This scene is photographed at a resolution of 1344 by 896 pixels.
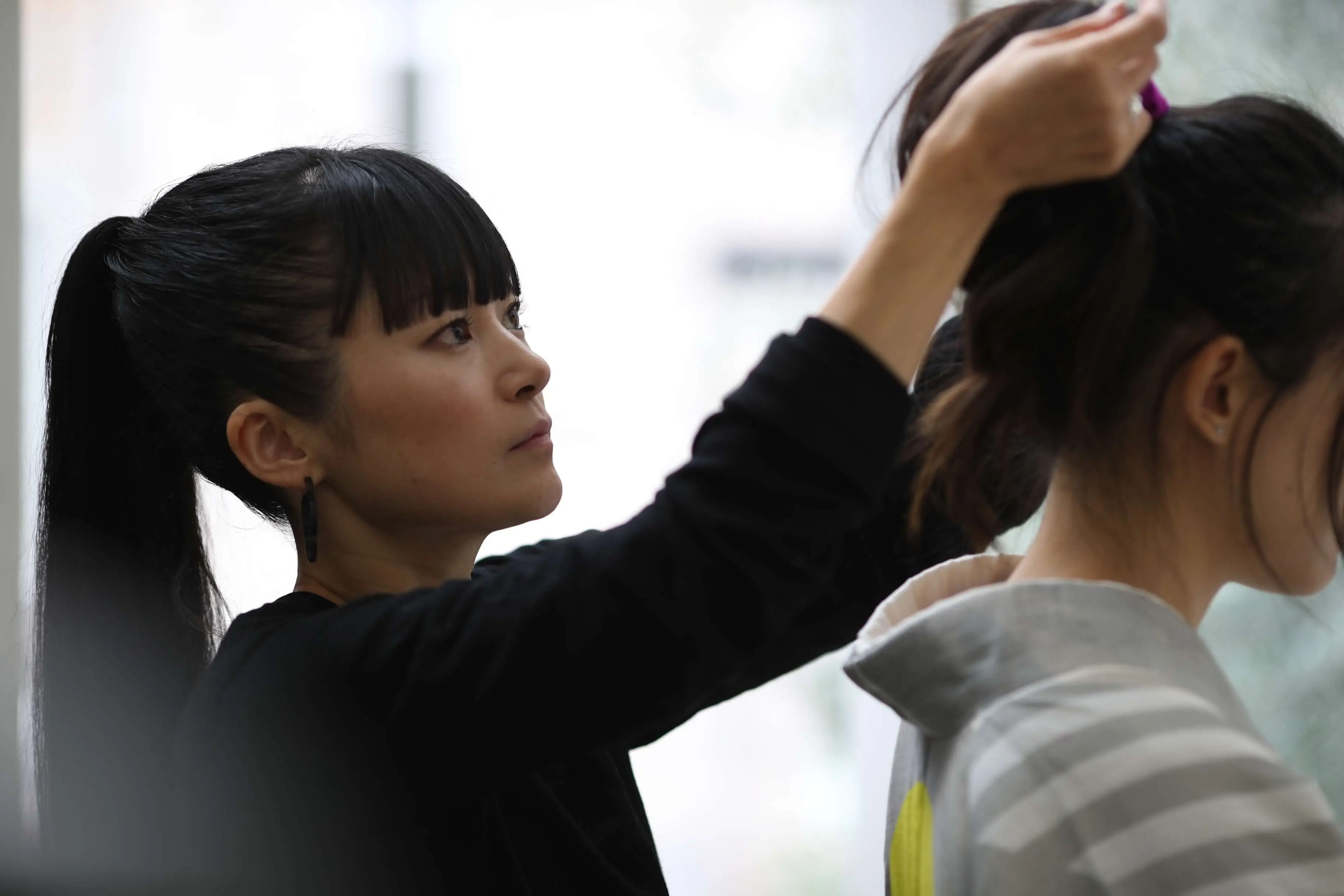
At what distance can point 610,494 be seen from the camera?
6.10 feet

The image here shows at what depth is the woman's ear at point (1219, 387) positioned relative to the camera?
623mm

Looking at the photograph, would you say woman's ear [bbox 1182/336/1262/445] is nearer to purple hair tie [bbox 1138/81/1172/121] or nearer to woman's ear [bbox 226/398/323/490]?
purple hair tie [bbox 1138/81/1172/121]

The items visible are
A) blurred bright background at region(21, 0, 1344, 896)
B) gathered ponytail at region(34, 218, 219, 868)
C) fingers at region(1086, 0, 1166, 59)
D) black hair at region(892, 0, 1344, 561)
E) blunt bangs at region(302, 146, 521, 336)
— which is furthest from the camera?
blurred bright background at region(21, 0, 1344, 896)

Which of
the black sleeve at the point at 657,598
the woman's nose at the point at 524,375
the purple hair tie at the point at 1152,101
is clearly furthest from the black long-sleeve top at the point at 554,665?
the purple hair tie at the point at 1152,101

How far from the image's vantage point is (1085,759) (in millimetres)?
583

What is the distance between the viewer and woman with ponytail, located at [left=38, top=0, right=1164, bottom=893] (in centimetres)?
55

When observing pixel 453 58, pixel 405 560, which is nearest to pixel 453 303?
pixel 405 560

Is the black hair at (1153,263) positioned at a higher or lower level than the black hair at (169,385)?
higher

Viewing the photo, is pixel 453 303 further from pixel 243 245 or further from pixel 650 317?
pixel 650 317

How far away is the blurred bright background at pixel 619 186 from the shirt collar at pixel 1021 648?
3.75 ft

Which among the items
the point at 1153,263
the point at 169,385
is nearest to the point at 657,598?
the point at 1153,263

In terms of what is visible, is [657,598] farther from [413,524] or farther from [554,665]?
[413,524]

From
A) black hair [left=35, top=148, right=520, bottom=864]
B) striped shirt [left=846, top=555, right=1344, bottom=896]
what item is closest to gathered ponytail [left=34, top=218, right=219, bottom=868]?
black hair [left=35, top=148, right=520, bottom=864]

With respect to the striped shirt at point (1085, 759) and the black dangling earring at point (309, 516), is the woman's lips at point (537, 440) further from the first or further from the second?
the striped shirt at point (1085, 759)
